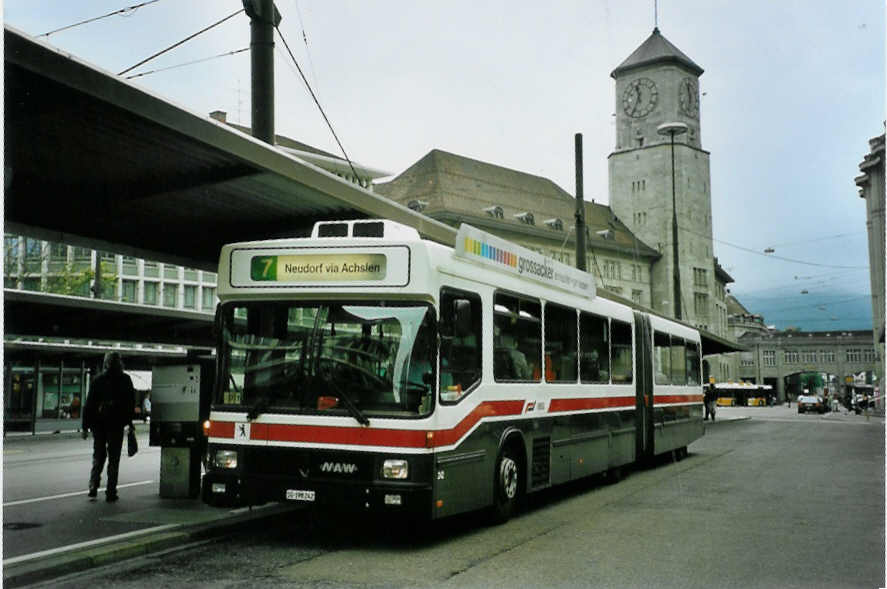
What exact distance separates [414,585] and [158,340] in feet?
68.6

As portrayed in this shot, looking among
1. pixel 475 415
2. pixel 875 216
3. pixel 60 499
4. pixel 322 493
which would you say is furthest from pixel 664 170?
pixel 322 493

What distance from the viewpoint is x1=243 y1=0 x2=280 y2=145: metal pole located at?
1335 cm

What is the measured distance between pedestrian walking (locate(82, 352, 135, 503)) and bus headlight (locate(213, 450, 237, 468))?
2960 millimetres

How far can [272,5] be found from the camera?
13602 millimetres

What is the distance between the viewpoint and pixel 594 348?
14039 mm

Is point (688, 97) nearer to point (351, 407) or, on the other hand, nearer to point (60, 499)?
point (60, 499)

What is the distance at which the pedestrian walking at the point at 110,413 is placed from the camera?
1182 cm

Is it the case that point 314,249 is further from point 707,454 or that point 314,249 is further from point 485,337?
point 707,454

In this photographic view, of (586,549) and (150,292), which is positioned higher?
(150,292)

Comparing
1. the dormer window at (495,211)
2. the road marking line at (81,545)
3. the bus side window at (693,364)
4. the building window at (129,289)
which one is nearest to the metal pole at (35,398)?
the bus side window at (693,364)

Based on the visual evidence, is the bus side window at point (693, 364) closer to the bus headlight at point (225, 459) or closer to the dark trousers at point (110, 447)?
the dark trousers at point (110, 447)

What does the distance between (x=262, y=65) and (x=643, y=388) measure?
825cm

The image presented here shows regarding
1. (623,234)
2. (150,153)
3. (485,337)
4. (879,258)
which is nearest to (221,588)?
(485,337)

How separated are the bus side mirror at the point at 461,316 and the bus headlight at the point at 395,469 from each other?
1353 millimetres
